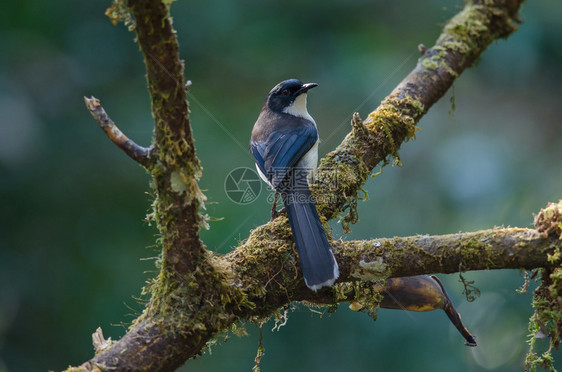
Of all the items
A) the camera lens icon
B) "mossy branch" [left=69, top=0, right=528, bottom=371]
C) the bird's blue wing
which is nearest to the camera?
"mossy branch" [left=69, top=0, right=528, bottom=371]

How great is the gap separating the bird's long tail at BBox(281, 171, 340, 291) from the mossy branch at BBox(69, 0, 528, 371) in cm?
8

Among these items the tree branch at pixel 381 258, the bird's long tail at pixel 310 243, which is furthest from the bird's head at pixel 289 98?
the tree branch at pixel 381 258

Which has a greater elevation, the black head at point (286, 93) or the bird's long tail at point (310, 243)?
the black head at point (286, 93)

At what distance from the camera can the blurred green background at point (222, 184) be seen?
16.6 ft

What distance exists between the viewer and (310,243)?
255 centimetres

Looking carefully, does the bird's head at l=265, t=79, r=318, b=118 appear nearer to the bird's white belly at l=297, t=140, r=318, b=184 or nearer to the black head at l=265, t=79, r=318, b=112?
the black head at l=265, t=79, r=318, b=112

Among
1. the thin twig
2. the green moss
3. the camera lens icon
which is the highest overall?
the green moss

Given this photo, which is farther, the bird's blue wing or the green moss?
the green moss

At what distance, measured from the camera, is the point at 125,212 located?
5266mm

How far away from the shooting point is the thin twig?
2.00m

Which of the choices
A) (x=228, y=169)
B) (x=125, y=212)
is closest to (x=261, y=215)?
(x=228, y=169)

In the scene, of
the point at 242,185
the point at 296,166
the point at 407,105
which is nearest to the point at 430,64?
the point at 407,105

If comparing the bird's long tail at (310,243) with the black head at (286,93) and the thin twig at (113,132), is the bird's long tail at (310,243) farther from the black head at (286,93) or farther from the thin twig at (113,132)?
the black head at (286,93)

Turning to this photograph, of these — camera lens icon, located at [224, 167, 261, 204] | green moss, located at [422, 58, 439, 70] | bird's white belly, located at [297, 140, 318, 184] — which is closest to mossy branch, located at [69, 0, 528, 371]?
bird's white belly, located at [297, 140, 318, 184]
